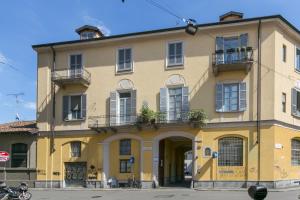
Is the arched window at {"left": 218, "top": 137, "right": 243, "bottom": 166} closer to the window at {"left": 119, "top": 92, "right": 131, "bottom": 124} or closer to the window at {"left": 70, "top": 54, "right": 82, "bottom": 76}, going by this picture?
the window at {"left": 119, "top": 92, "right": 131, "bottom": 124}

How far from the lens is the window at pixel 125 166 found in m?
34.8

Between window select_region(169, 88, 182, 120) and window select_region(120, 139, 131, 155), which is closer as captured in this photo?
window select_region(169, 88, 182, 120)

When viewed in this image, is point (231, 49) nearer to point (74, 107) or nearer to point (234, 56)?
point (234, 56)

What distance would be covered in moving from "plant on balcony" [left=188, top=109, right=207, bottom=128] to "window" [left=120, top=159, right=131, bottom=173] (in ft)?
19.6

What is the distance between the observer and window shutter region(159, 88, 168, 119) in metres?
33.2

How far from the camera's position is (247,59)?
3058 centimetres

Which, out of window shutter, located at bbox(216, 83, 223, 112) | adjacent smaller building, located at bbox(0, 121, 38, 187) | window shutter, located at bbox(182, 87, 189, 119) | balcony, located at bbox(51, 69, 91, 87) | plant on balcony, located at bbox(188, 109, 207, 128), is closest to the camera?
plant on balcony, located at bbox(188, 109, 207, 128)

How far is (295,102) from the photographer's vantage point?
32.8 metres

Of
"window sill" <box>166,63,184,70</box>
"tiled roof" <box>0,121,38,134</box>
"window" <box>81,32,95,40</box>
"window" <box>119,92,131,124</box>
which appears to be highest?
"window" <box>81,32,95,40</box>

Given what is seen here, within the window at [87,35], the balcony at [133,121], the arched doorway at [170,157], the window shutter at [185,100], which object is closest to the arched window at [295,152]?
the arched doorway at [170,157]

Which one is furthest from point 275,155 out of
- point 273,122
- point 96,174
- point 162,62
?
point 96,174

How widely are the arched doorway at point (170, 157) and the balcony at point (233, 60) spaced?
4910 millimetres

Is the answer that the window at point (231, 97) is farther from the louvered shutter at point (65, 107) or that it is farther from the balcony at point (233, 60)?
the louvered shutter at point (65, 107)

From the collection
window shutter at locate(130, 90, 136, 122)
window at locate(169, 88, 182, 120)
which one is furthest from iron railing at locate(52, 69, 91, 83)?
window at locate(169, 88, 182, 120)
